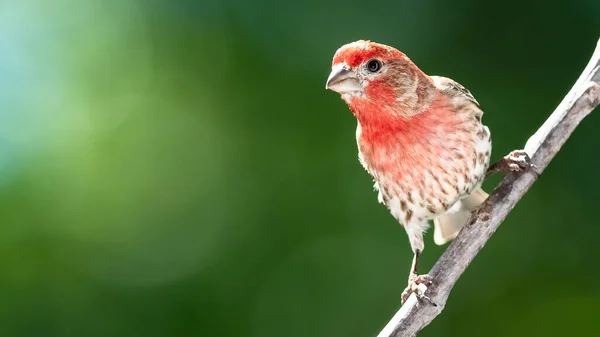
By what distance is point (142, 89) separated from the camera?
730cm

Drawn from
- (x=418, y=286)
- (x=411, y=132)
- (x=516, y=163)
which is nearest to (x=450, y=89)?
(x=411, y=132)

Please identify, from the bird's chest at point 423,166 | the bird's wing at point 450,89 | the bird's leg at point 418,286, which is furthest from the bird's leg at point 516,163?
the bird's leg at point 418,286

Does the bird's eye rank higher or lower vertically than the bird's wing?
lower

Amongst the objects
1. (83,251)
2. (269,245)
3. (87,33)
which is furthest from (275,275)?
(87,33)

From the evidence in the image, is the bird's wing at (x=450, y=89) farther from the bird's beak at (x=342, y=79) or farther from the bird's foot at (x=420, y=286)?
the bird's foot at (x=420, y=286)

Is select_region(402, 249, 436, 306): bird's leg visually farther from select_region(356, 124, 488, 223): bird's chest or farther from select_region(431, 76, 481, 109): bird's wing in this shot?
select_region(431, 76, 481, 109): bird's wing

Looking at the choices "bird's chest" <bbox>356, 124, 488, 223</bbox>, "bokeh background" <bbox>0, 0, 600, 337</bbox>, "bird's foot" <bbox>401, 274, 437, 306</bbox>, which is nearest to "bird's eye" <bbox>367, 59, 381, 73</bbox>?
"bird's chest" <bbox>356, 124, 488, 223</bbox>

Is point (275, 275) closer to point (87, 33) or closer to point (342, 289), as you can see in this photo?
point (342, 289)

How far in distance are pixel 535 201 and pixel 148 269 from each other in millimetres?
3143

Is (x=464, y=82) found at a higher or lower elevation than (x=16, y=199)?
higher

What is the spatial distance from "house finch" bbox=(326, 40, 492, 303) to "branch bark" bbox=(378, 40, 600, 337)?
0.07 m

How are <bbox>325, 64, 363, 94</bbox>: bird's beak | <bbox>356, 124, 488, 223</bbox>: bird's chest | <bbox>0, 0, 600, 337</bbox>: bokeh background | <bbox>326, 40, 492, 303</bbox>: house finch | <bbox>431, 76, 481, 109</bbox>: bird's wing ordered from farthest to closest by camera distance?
<bbox>0, 0, 600, 337</bbox>: bokeh background → <bbox>431, 76, 481, 109</bbox>: bird's wing → <bbox>356, 124, 488, 223</bbox>: bird's chest → <bbox>326, 40, 492, 303</bbox>: house finch → <bbox>325, 64, 363, 94</bbox>: bird's beak

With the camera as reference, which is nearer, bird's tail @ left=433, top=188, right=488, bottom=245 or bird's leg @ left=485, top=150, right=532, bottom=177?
bird's leg @ left=485, top=150, right=532, bottom=177

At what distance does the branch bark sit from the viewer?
10.5ft
